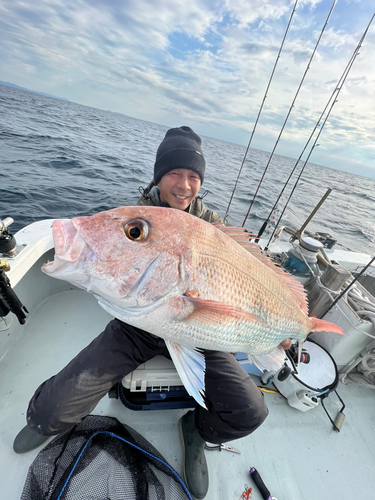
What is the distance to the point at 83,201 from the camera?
785cm

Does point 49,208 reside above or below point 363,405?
below

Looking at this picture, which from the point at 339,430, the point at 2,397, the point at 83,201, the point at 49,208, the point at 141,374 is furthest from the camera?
the point at 83,201

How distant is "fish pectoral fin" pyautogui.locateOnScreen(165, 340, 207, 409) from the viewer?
50.2 inches

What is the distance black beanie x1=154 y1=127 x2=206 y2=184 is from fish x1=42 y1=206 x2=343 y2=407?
1033 millimetres

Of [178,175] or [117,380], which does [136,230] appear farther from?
[178,175]

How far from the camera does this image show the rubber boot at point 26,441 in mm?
1698

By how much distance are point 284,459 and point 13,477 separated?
6.64ft

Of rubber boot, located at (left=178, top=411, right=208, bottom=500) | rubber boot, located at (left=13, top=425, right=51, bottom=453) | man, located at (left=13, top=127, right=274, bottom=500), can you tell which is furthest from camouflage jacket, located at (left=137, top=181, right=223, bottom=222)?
rubber boot, located at (left=13, top=425, right=51, bottom=453)

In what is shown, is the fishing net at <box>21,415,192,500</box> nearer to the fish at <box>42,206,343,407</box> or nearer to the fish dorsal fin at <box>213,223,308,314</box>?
the fish at <box>42,206,343,407</box>

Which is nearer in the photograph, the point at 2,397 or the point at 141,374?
the point at 141,374

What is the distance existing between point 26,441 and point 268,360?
1.84 metres

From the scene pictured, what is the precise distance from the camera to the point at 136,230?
1213 mm

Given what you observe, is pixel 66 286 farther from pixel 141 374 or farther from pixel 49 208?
pixel 49 208

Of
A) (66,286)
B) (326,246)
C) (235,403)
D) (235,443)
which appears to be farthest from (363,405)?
(66,286)
